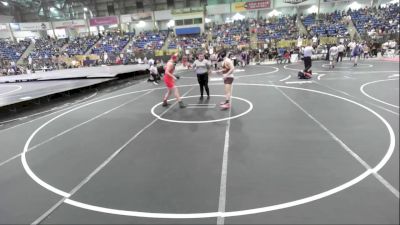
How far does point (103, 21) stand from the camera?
1642 inches

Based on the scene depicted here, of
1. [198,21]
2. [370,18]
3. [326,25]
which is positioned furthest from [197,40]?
[370,18]

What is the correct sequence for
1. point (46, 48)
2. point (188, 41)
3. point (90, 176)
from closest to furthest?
point (90, 176) < point (188, 41) < point (46, 48)

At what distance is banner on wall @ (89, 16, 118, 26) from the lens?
4112cm

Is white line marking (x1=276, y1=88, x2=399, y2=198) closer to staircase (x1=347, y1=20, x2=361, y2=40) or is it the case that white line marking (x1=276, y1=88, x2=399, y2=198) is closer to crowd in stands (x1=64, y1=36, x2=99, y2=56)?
staircase (x1=347, y1=20, x2=361, y2=40)

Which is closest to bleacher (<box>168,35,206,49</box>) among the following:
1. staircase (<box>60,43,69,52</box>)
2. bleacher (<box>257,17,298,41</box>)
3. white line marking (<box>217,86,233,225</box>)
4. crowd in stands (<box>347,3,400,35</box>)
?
bleacher (<box>257,17,298,41</box>)

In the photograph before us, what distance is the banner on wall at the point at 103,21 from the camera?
135ft

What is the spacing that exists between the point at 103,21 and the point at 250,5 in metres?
22.1

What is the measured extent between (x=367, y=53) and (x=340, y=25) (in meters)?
11.0

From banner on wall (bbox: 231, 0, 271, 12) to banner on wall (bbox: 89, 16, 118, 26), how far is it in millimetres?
17898

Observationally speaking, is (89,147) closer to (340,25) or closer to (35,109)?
(35,109)

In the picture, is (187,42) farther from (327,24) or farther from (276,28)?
(327,24)

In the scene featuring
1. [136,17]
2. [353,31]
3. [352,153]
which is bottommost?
[352,153]

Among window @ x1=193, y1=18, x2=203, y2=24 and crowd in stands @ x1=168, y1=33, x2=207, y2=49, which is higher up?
window @ x1=193, y1=18, x2=203, y2=24

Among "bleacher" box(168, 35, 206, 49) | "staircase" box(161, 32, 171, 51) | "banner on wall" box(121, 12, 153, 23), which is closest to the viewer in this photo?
"bleacher" box(168, 35, 206, 49)
